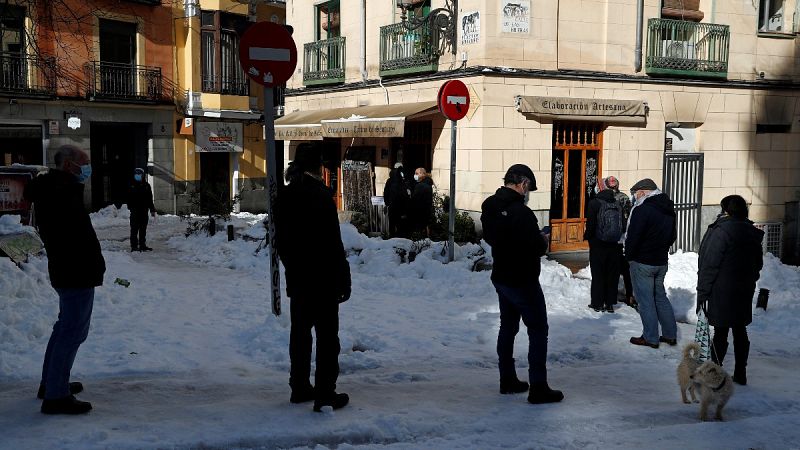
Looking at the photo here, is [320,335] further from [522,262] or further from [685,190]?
[685,190]

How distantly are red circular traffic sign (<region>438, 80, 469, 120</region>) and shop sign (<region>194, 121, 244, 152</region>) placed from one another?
18.2 metres

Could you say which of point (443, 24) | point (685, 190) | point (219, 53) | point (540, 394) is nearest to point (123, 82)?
point (219, 53)

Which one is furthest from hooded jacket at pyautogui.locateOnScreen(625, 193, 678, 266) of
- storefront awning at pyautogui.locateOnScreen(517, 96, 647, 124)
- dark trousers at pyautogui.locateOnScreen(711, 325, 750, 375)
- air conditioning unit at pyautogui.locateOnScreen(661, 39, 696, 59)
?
air conditioning unit at pyautogui.locateOnScreen(661, 39, 696, 59)

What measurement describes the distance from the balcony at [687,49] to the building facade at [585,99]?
0.03 m

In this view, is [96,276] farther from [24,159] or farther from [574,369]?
[24,159]

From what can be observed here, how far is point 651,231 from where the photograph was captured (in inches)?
317

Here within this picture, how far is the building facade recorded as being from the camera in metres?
15.2

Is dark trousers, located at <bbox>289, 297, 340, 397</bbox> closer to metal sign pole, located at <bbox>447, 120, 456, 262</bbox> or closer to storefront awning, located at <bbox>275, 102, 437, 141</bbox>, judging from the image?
metal sign pole, located at <bbox>447, 120, 456, 262</bbox>

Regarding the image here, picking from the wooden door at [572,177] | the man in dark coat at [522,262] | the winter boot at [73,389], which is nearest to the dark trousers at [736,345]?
the man in dark coat at [522,262]

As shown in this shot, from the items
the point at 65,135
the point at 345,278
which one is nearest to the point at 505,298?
the point at 345,278

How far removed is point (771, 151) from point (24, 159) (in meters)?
21.1

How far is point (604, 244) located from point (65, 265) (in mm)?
6721

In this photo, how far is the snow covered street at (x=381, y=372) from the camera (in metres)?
5.19

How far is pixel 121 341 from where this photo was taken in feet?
24.1
